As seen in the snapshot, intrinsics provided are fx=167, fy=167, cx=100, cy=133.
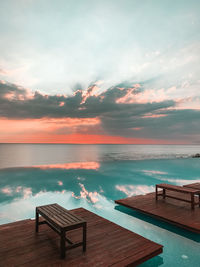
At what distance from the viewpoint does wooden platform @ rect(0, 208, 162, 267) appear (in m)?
2.95

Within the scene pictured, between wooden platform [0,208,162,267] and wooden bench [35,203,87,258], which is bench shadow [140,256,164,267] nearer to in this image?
wooden platform [0,208,162,267]

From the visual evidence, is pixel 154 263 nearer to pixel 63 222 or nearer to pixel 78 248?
pixel 78 248

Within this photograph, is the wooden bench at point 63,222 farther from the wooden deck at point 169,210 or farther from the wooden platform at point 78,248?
the wooden deck at point 169,210

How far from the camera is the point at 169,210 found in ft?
19.1

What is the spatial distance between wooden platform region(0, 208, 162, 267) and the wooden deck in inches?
67.7

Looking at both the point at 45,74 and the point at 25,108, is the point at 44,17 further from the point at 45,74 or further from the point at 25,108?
the point at 25,108

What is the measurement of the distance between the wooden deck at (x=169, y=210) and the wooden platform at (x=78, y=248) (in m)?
1.72

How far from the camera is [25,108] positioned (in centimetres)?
4081

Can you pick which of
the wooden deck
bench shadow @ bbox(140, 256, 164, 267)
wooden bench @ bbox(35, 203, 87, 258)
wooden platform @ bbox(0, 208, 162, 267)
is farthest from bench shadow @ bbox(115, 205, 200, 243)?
wooden bench @ bbox(35, 203, 87, 258)

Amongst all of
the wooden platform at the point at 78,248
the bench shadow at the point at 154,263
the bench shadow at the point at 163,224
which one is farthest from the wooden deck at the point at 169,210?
the wooden platform at the point at 78,248

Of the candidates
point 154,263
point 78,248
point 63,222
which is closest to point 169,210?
point 154,263

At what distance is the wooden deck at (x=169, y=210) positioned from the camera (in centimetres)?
480

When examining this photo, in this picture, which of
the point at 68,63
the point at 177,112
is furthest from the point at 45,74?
the point at 177,112

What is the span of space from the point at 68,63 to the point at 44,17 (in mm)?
5308
